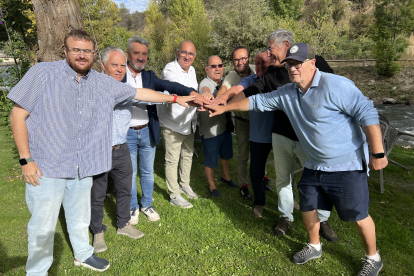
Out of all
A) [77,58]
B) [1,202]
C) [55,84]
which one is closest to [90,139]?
[55,84]

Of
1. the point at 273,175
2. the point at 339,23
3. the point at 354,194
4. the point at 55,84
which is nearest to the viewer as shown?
the point at 55,84

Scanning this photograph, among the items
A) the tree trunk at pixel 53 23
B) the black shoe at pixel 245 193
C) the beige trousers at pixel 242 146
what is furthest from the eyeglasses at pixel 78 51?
the black shoe at pixel 245 193

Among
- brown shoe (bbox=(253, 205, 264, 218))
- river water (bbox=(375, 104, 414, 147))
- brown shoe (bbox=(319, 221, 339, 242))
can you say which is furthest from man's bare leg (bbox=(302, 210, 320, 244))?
river water (bbox=(375, 104, 414, 147))

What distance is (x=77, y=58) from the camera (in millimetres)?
2336

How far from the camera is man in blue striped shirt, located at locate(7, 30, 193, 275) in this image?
223 centimetres

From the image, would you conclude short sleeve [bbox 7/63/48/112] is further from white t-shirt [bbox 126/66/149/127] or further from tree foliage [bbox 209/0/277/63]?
tree foliage [bbox 209/0/277/63]

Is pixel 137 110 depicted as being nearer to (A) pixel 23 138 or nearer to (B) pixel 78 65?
(B) pixel 78 65

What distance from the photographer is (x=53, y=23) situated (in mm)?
3867

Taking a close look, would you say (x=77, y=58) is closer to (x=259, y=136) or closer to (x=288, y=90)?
(x=288, y=90)

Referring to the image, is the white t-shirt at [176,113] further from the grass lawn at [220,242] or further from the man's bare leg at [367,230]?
the man's bare leg at [367,230]

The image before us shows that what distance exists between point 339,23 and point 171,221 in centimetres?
4757

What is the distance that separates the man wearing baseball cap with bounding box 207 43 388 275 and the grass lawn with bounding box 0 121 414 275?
1.81 feet

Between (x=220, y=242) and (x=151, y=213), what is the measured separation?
111cm

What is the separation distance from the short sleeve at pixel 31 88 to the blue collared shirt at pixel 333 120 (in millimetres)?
2269
